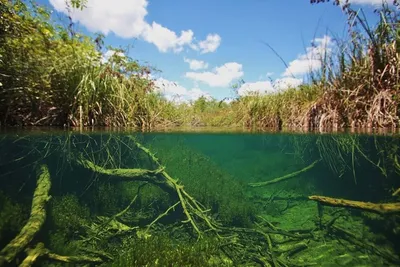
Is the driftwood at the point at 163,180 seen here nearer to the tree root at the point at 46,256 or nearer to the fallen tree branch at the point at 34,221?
the fallen tree branch at the point at 34,221

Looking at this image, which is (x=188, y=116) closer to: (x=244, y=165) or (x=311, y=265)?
(x=244, y=165)

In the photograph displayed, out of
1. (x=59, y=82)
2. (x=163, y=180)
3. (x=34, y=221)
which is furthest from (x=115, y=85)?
(x=34, y=221)

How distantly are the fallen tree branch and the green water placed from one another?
0.02 meters

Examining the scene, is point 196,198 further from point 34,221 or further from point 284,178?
point 34,221

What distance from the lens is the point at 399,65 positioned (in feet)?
21.2

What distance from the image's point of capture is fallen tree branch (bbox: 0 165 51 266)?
2.95 metres

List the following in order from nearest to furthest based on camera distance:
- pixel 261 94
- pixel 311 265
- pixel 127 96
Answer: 1. pixel 311 265
2. pixel 127 96
3. pixel 261 94

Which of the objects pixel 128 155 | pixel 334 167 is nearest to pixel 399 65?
pixel 334 167

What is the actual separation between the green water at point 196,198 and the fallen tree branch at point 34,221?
0.02m

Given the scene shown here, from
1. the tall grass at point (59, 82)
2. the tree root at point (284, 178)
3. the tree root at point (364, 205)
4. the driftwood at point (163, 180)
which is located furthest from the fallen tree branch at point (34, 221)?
the tree root at point (364, 205)

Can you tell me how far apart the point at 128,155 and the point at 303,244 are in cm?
364

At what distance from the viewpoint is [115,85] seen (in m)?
7.96

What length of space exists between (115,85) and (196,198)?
14.1ft

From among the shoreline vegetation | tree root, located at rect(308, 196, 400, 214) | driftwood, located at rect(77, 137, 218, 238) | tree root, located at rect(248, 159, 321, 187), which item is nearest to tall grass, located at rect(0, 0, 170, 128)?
the shoreline vegetation
